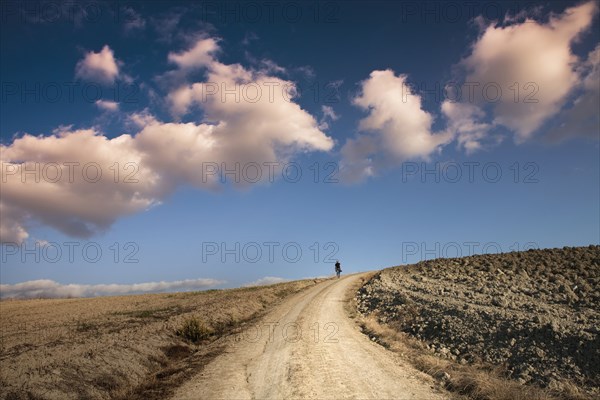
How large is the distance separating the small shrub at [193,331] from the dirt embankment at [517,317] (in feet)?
33.4

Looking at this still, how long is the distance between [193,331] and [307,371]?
10.6 meters

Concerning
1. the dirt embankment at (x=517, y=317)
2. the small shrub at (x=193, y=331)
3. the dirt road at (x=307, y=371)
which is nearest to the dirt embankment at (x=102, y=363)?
the small shrub at (x=193, y=331)

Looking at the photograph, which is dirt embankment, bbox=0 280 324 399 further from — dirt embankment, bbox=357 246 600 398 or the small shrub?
dirt embankment, bbox=357 246 600 398

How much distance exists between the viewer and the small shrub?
65.4ft

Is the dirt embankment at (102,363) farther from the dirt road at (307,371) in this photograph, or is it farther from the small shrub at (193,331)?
the dirt road at (307,371)

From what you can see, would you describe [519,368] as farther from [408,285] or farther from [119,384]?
[408,285]

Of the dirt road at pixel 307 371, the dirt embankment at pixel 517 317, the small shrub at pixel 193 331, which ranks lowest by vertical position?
the small shrub at pixel 193 331

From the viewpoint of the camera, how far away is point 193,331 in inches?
795

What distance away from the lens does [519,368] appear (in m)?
10.9

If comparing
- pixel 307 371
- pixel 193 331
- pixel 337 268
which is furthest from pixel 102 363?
pixel 337 268

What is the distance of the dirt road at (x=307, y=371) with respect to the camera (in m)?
9.90

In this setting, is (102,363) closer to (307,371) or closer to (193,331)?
(193,331)

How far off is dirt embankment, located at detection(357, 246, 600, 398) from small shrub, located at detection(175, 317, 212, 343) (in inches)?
401

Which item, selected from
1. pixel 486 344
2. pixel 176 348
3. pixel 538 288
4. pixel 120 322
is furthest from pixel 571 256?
pixel 120 322
